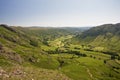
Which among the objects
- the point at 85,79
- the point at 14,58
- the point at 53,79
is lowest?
the point at 85,79

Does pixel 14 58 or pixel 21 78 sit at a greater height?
pixel 21 78

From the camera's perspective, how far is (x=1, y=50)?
196000mm

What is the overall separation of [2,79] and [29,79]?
1407 centimetres

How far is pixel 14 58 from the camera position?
198 metres

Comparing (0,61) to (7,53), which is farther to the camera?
(7,53)

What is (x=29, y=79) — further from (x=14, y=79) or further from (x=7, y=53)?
(x=7, y=53)

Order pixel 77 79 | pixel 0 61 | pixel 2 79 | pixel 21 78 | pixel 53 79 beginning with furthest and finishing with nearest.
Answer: pixel 77 79, pixel 0 61, pixel 53 79, pixel 21 78, pixel 2 79

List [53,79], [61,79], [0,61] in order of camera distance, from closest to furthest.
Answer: [53,79]
[61,79]
[0,61]

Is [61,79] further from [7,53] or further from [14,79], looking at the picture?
[7,53]

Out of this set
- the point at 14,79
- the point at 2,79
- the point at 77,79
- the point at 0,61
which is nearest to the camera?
the point at 2,79

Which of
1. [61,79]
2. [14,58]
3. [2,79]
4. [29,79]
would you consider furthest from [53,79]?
[14,58]

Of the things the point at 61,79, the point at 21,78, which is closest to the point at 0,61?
the point at 61,79

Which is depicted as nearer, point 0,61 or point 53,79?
point 53,79

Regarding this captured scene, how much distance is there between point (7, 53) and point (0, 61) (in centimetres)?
4513
